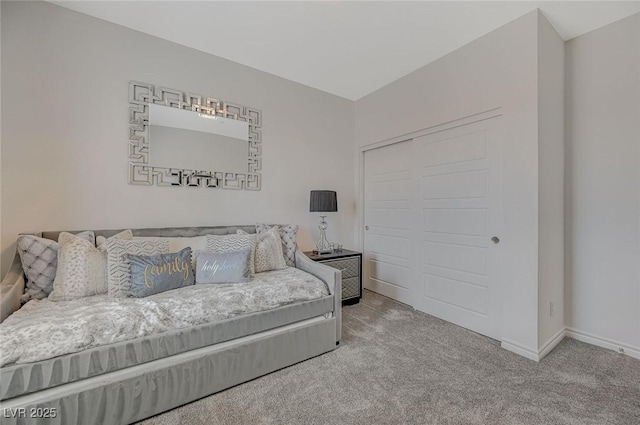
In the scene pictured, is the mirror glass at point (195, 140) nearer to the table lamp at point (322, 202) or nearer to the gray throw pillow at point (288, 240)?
the gray throw pillow at point (288, 240)

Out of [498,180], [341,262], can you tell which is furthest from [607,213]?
[341,262]

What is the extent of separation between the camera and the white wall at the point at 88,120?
78.1 inches

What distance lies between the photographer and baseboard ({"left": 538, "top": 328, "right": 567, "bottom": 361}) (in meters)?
2.05

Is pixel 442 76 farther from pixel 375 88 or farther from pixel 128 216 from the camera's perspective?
pixel 128 216

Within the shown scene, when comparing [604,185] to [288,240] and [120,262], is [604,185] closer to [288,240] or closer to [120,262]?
[288,240]

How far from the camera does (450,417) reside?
57.3 inches

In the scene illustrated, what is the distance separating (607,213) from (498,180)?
3.01 ft

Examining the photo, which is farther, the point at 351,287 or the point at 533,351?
the point at 351,287

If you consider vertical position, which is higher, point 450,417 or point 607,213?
point 607,213

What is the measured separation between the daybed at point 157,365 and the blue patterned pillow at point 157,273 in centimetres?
38

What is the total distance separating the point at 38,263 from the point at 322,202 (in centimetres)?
239

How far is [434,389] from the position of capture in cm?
168

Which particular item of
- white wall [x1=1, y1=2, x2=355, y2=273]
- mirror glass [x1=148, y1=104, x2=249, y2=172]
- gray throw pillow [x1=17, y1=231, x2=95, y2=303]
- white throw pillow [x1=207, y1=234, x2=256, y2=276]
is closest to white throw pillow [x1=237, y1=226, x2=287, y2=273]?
white throw pillow [x1=207, y1=234, x2=256, y2=276]

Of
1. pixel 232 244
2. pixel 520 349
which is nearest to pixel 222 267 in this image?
pixel 232 244
